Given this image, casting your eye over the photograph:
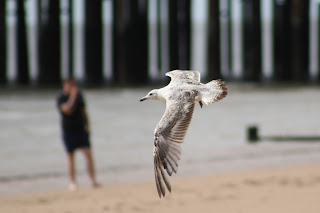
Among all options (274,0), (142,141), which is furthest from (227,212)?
(274,0)

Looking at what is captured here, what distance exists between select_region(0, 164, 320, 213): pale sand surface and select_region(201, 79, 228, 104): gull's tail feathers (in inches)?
232

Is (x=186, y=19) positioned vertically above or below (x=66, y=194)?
above

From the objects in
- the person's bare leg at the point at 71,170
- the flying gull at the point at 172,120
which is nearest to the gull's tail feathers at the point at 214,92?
the flying gull at the point at 172,120

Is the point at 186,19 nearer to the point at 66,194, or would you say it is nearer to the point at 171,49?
the point at 171,49

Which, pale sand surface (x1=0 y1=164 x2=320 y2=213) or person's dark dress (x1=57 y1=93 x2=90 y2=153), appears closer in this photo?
pale sand surface (x1=0 y1=164 x2=320 y2=213)

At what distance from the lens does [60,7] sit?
88.2 feet

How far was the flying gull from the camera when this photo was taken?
2.51 m

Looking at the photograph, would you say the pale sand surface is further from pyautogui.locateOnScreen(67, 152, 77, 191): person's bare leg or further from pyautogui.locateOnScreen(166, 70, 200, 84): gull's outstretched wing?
pyautogui.locateOnScreen(166, 70, 200, 84): gull's outstretched wing

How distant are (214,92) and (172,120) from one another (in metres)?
0.32

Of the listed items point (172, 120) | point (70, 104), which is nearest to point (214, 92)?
point (172, 120)

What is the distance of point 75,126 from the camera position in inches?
358

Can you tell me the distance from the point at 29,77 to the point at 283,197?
1965cm

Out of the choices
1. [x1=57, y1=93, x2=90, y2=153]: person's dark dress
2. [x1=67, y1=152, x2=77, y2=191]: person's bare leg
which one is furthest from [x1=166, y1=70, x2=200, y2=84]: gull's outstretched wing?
[x1=67, y1=152, x2=77, y2=191]: person's bare leg

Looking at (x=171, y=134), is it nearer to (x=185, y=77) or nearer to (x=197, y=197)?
(x=185, y=77)
